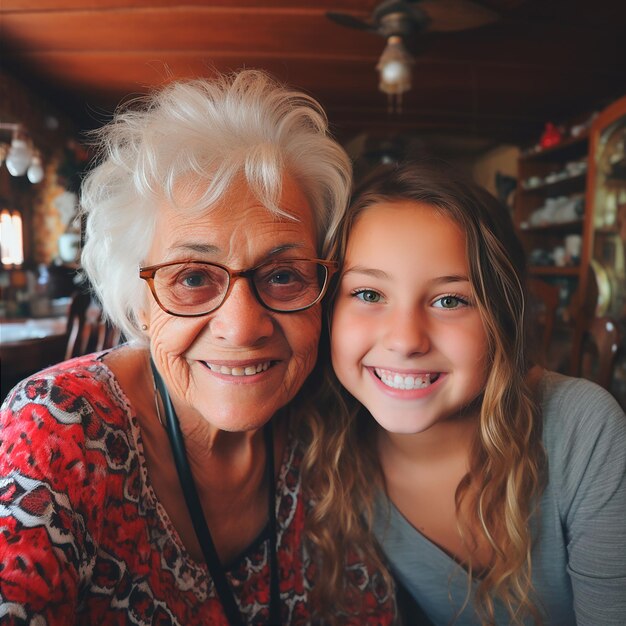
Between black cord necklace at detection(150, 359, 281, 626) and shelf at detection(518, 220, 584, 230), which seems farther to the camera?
shelf at detection(518, 220, 584, 230)

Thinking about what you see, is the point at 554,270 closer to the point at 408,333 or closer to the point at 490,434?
the point at 490,434

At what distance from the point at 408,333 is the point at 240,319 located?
1.17 ft

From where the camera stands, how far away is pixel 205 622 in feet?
3.47

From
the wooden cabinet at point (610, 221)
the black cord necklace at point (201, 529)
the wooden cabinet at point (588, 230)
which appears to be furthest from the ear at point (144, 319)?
the wooden cabinet at point (610, 221)

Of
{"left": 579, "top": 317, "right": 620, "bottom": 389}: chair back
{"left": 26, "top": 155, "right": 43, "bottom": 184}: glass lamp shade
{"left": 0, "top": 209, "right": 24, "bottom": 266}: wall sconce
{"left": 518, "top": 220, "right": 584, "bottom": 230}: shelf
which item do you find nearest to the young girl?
{"left": 579, "top": 317, "right": 620, "bottom": 389}: chair back

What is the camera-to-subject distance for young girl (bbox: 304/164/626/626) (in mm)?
1033

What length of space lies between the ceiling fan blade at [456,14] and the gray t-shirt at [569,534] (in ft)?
8.69

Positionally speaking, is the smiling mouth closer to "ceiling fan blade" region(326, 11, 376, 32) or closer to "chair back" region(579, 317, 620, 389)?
"chair back" region(579, 317, 620, 389)

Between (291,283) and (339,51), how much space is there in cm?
385

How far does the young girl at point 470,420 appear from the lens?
3.39 ft

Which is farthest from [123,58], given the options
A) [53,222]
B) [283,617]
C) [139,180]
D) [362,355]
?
[283,617]

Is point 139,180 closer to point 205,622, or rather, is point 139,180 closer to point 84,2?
point 205,622

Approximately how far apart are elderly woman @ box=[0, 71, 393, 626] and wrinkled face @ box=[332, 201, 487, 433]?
91mm

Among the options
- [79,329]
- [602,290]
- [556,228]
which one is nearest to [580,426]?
[79,329]
